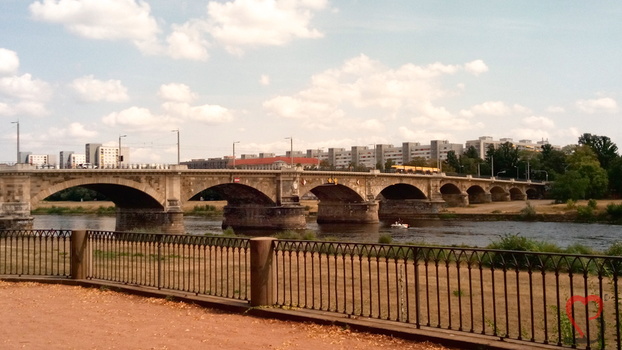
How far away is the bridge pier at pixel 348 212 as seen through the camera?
75.8m

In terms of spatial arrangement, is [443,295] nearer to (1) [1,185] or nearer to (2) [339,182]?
(1) [1,185]

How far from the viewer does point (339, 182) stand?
71625 mm

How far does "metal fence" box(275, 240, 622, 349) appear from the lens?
775 cm

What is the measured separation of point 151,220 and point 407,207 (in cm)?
4563

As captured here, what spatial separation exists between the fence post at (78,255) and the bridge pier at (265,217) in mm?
50126

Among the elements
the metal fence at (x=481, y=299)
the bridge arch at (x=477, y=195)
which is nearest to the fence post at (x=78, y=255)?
the metal fence at (x=481, y=299)

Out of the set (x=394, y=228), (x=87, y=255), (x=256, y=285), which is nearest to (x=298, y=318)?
(x=256, y=285)

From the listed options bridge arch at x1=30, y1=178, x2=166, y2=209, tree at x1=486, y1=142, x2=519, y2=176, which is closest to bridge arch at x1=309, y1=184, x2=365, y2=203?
bridge arch at x1=30, y1=178, x2=166, y2=209

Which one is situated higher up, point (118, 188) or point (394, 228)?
point (118, 188)

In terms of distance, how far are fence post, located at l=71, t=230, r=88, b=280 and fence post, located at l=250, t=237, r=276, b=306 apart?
5179 mm

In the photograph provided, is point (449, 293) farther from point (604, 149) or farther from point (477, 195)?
point (604, 149)

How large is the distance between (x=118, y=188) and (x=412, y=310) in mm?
47642

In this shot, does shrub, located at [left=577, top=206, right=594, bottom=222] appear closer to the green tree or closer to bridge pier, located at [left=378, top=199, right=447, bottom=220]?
bridge pier, located at [left=378, top=199, right=447, bottom=220]

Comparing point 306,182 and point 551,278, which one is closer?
point 551,278
